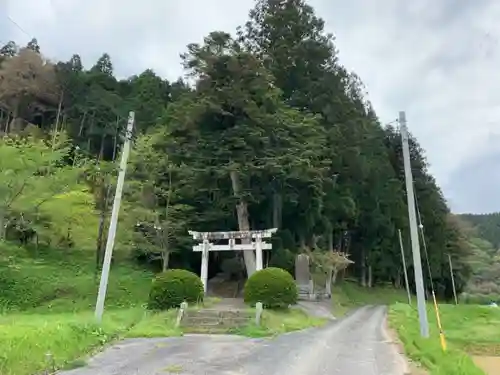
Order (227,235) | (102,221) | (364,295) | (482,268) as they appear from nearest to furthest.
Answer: (227,235) → (102,221) → (364,295) → (482,268)

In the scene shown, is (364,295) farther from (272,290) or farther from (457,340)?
(457,340)

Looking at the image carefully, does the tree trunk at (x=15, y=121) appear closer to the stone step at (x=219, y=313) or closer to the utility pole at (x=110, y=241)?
the stone step at (x=219, y=313)

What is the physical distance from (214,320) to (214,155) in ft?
34.8

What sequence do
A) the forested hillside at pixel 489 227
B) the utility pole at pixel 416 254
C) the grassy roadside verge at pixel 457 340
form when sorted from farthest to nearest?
the forested hillside at pixel 489 227 → the utility pole at pixel 416 254 → the grassy roadside verge at pixel 457 340

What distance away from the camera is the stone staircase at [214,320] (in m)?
13.1

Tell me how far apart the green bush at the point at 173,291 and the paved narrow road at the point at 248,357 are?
3.82 metres

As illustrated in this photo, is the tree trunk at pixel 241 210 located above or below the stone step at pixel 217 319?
above

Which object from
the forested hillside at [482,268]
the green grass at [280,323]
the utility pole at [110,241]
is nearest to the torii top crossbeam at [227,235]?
the green grass at [280,323]

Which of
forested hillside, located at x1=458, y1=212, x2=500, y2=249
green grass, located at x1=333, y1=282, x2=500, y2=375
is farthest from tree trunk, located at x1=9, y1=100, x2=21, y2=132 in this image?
forested hillside, located at x1=458, y1=212, x2=500, y2=249

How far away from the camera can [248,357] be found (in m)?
8.98

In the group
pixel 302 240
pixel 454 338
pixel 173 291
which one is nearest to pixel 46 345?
pixel 173 291

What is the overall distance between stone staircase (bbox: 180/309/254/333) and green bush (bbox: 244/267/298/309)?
6.79 feet

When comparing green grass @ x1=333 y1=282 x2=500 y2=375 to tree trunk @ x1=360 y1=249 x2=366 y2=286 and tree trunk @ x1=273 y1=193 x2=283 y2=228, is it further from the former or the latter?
tree trunk @ x1=360 y1=249 x2=366 y2=286

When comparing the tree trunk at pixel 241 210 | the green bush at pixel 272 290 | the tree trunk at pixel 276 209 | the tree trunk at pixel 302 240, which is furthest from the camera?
the tree trunk at pixel 302 240
